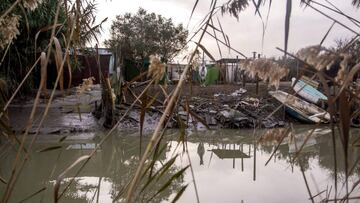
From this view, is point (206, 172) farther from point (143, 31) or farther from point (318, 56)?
point (143, 31)

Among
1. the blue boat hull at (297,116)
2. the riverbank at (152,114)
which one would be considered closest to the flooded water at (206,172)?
the riverbank at (152,114)

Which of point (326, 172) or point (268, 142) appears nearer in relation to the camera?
point (268, 142)

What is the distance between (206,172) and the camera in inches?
184

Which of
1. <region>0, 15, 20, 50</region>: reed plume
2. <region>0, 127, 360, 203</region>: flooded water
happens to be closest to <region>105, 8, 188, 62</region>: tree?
<region>0, 127, 360, 203</region>: flooded water

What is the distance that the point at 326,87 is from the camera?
57 cm

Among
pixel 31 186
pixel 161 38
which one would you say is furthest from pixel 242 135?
pixel 161 38

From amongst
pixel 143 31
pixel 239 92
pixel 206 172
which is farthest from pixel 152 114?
pixel 143 31

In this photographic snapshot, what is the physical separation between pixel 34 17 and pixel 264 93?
6.66 meters

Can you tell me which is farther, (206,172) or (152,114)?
(152,114)

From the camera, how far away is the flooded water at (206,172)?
3.41 meters

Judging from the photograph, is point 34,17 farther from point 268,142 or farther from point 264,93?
point 268,142

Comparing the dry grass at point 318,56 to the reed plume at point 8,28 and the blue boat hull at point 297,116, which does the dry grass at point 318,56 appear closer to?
the reed plume at point 8,28

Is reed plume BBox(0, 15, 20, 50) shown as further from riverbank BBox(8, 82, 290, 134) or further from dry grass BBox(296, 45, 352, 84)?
riverbank BBox(8, 82, 290, 134)

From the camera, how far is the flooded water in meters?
3.41
